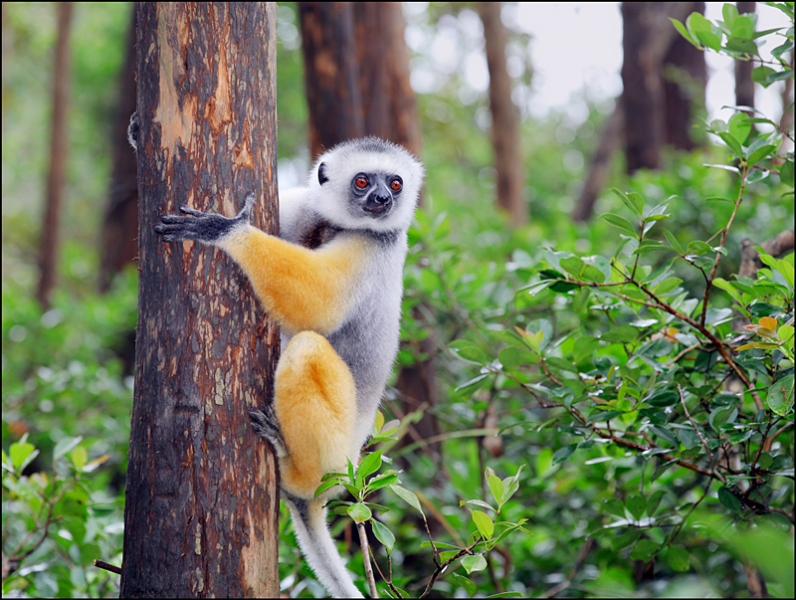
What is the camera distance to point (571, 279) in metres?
2.34

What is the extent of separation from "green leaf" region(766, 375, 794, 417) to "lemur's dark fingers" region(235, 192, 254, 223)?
191cm

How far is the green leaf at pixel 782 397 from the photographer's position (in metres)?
1.86

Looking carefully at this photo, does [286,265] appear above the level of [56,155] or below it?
below

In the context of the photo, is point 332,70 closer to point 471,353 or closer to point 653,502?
point 471,353

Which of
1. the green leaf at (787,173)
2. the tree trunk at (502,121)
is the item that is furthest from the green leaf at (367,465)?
the tree trunk at (502,121)

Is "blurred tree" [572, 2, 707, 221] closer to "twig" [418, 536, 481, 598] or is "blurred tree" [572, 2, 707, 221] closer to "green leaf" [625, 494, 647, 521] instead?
"green leaf" [625, 494, 647, 521]

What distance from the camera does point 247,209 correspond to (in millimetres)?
2236

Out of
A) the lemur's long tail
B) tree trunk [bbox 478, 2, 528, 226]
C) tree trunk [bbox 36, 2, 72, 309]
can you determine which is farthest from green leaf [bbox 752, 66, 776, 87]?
tree trunk [bbox 36, 2, 72, 309]

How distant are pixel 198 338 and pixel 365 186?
1.44 m

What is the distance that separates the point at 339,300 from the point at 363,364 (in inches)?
17.3

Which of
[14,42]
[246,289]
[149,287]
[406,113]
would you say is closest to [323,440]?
[246,289]

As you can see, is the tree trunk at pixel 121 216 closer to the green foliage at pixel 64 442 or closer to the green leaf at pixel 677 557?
the green foliage at pixel 64 442

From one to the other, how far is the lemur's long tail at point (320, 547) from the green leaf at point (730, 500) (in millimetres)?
1541

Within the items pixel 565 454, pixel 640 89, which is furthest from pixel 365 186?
pixel 640 89
